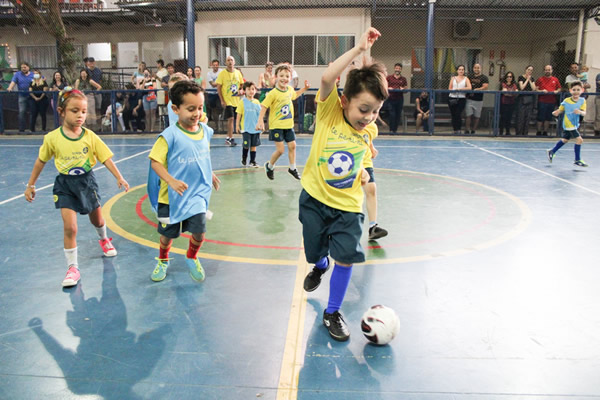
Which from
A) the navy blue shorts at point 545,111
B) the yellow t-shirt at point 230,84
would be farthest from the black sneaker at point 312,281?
the navy blue shorts at point 545,111

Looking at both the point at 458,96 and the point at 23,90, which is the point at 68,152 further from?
the point at 23,90

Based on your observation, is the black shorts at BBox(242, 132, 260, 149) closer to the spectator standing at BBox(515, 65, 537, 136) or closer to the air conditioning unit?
the spectator standing at BBox(515, 65, 537, 136)

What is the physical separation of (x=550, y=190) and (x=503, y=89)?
8494mm

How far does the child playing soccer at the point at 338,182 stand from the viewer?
9.61ft

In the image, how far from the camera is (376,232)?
4965 millimetres

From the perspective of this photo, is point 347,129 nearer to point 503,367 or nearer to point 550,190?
point 503,367

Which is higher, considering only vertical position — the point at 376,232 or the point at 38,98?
the point at 38,98

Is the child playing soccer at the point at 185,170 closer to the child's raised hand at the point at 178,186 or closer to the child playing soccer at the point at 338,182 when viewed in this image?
the child's raised hand at the point at 178,186

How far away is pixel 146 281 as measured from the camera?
3.94 metres

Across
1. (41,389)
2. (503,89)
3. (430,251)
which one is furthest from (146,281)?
(503,89)

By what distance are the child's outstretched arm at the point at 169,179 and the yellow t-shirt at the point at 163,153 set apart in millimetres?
42

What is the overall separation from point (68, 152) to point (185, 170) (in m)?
1.01

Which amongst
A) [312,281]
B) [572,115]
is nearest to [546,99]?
[572,115]

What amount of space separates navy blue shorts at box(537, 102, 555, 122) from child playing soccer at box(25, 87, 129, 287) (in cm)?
1368
